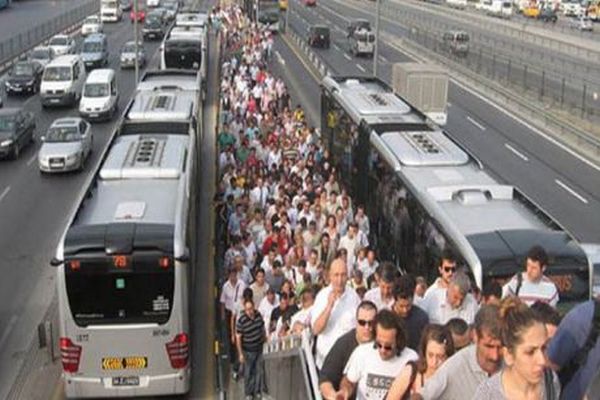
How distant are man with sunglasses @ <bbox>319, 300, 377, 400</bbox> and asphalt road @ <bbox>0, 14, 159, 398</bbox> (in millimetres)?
8615

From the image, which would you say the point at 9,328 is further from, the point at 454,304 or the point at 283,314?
the point at 454,304

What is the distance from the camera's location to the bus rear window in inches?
478

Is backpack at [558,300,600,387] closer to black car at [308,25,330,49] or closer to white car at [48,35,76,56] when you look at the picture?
white car at [48,35,76,56]

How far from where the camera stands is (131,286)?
40.5 ft

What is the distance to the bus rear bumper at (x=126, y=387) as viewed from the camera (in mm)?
12594

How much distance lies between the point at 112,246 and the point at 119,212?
3.49ft

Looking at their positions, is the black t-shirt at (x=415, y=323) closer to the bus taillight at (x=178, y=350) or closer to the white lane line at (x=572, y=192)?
the bus taillight at (x=178, y=350)

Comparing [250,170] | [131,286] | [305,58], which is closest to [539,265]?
[131,286]

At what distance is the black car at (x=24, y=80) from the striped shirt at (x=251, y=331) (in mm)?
34460

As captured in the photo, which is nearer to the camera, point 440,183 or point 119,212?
point 119,212

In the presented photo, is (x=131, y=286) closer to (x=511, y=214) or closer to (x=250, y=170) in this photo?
(x=511, y=214)

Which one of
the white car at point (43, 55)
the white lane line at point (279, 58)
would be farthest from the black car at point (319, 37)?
the white car at point (43, 55)

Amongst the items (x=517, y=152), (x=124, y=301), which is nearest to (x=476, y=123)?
(x=517, y=152)

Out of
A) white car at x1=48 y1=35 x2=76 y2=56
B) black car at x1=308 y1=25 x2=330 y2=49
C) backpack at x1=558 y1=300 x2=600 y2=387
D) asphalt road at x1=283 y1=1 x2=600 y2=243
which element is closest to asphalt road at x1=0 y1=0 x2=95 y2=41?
white car at x1=48 y1=35 x2=76 y2=56
